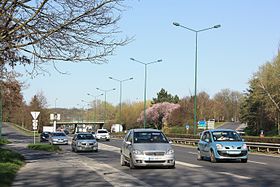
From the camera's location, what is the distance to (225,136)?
2352 cm

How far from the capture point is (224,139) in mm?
23234

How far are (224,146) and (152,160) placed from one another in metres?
4.94

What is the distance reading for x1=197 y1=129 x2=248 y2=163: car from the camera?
22.5 m

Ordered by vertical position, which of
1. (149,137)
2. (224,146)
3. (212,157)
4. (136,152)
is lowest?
(212,157)

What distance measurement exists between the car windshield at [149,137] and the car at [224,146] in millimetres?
3627

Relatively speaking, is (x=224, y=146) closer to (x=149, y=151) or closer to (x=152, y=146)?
(x=152, y=146)

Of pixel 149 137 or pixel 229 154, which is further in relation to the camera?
pixel 229 154

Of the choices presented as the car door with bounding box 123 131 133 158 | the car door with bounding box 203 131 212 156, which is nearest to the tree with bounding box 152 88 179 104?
the car door with bounding box 203 131 212 156

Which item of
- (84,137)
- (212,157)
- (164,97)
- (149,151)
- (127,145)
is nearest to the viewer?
(149,151)

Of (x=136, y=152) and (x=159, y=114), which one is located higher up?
(x=159, y=114)

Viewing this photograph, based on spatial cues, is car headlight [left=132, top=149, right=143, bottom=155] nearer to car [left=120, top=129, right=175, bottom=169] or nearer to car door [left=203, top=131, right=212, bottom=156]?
car [left=120, top=129, right=175, bottom=169]

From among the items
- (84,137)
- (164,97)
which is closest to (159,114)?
(164,97)

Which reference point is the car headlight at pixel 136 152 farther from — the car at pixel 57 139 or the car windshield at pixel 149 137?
the car at pixel 57 139

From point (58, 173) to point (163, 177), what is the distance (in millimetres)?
4079
